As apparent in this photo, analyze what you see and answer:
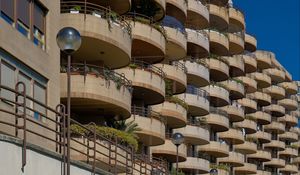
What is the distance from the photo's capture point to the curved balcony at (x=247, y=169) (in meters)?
90.1

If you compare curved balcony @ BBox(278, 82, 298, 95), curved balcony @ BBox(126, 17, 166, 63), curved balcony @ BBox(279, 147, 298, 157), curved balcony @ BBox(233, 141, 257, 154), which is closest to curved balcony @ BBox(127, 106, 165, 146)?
curved balcony @ BBox(126, 17, 166, 63)

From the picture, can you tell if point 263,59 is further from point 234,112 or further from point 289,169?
point 289,169

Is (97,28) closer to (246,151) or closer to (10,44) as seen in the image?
(10,44)

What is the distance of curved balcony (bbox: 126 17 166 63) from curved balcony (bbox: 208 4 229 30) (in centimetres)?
2178

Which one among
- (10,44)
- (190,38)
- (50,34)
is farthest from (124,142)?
(190,38)

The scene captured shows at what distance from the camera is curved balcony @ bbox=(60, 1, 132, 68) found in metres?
36.5

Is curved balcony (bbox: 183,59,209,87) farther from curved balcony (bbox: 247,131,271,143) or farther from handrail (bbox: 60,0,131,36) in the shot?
curved balcony (bbox: 247,131,271,143)

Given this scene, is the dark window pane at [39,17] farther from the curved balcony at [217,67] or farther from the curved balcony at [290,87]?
the curved balcony at [290,87]

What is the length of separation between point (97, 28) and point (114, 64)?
15.8 feet

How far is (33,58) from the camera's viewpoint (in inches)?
1118

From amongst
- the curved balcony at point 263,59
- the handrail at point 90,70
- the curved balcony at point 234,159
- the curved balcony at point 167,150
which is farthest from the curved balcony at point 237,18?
the handrail at point 90,70

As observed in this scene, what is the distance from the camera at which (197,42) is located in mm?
64188

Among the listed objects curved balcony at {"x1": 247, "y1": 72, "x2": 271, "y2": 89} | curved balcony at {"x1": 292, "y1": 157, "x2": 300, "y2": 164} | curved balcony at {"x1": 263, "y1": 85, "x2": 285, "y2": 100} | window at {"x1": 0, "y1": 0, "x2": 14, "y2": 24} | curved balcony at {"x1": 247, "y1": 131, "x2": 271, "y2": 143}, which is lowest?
window at {"x1": 0, "y1": 0, "x2": 14, "y2": 24}

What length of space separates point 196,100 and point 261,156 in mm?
34695
